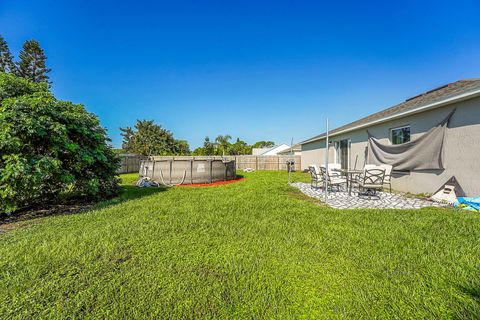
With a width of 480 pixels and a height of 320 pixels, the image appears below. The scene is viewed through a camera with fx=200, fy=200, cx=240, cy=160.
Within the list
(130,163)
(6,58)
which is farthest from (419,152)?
(6,58)

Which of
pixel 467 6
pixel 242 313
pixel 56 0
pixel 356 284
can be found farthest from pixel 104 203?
pixel 467 6

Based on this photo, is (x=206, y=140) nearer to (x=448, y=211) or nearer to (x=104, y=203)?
(x=104, y=203)

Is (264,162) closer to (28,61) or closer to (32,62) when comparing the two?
(32,62)

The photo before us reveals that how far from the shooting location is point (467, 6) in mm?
7387

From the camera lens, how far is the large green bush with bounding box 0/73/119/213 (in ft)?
13.8

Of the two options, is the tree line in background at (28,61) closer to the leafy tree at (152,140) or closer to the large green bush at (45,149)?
the leafy tree at (152,140)

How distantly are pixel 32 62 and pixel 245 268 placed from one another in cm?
2803

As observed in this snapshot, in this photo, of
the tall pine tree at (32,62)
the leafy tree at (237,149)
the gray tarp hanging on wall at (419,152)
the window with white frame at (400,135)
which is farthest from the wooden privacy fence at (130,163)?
the window with white frame at (400,135)

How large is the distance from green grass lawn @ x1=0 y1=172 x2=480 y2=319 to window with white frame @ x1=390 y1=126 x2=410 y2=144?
3967 mm

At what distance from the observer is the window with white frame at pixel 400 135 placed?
7.21 meters

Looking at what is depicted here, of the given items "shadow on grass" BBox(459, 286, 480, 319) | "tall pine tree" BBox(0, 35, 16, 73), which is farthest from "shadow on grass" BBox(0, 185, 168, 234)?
"tall pine tree" BBox(0, 35, 16, 73)

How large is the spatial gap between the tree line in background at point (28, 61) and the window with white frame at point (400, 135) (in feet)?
90.0

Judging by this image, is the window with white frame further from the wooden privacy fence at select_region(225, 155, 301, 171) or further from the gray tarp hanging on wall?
the wooden privacy fence at select_region(225, 155, 301, 171)

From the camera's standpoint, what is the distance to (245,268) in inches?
90.6
